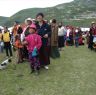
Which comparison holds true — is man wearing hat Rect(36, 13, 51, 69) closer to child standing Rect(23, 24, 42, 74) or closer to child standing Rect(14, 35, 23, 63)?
child standing Rect(23, 24, 42, 74)

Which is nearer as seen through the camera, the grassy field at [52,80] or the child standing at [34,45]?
the grassy field at [52,80]

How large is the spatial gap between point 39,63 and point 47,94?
11.3 feet

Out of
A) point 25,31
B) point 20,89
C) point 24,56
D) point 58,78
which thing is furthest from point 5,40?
point 20,89

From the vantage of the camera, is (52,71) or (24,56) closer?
(52,71)

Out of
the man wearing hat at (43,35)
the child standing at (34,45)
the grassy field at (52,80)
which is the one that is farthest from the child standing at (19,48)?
the child standing at (34,45)

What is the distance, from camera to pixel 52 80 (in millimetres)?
12109

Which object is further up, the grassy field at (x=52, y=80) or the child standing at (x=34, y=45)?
the child standing at (x=34, y=45)

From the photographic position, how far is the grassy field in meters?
10.6

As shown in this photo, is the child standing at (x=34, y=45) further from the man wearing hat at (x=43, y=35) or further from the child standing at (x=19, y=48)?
the child standing at (x=19, y=48)

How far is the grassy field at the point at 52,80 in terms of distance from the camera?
10609 mm

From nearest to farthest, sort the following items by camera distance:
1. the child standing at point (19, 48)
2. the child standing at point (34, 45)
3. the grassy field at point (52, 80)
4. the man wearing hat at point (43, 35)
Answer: the grassy field at point (52, 80) → the child standing at point (34, 45) → the man wearing hat at point (43, 35) → the child standing at point (19, 48)

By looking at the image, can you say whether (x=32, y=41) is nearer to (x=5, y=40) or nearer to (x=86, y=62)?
(x=86, y=62)

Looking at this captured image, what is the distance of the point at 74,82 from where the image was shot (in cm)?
1172

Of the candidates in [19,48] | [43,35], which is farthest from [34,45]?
[19,48]
